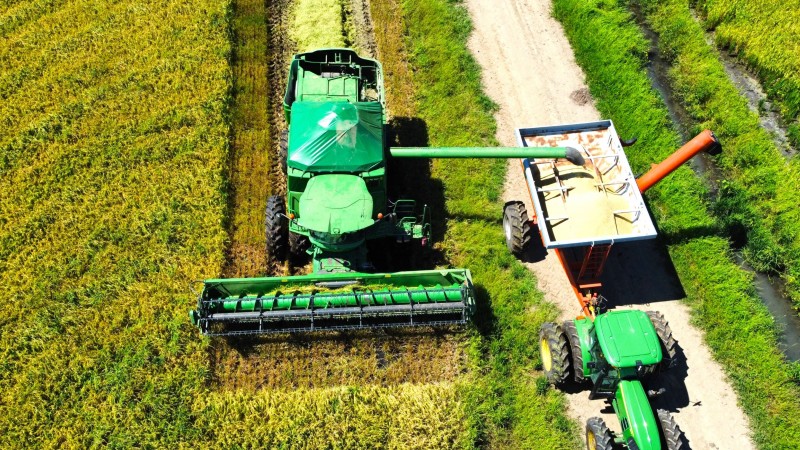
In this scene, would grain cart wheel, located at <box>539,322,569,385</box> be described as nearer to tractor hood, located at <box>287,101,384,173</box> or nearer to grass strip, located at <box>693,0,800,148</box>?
tractor hood, located at <box>287,101,384,173</box>

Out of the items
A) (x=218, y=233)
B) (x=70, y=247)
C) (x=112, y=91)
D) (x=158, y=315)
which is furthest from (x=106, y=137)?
(x=158, y=315)

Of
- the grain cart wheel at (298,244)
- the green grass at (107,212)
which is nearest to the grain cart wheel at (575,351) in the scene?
the grain cart wheel at (298,244)

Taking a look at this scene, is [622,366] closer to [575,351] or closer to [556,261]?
[575,351]

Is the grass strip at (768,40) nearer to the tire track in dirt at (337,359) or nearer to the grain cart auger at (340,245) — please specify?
the grain cart auger at (340,245)

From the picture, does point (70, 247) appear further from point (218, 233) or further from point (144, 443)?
point (144, 443)

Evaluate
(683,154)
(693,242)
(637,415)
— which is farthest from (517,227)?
(637,415)
